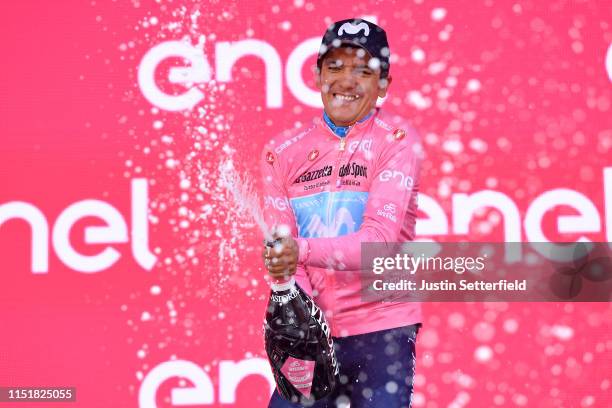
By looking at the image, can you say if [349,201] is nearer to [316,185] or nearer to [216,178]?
[316,185]

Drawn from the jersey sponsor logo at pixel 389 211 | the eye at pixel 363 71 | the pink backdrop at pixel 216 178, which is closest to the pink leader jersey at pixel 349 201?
the jersey sponsor logo at pixel 389 211

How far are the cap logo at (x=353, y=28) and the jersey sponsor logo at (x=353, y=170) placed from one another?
0.33 metres

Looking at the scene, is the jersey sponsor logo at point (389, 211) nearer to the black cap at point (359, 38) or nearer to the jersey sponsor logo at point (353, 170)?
the jersey sponsor logo at point (353, 170)

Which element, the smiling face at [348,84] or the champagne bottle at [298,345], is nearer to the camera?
the champagne bottle at [298,345]

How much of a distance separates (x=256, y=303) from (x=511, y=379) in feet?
3.22

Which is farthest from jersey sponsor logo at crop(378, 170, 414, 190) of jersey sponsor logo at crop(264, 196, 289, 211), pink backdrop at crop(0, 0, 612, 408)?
pink backdrop at crop(0, 0, 612, 408)

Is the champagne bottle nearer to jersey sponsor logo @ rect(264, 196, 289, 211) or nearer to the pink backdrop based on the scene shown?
jersey sponsor logo @ rect(264, 196, 289, 211)

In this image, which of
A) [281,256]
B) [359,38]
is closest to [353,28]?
[359,38]

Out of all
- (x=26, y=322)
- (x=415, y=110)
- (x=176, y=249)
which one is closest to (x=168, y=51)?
(x=176, y=249)

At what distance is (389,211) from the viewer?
5.90 feet

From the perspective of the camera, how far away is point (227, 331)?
9.34 ft

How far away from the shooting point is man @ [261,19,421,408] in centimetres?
179

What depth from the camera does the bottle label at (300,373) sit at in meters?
1.77

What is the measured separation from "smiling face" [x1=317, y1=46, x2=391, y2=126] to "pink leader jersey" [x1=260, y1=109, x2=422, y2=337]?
0.04 metres
